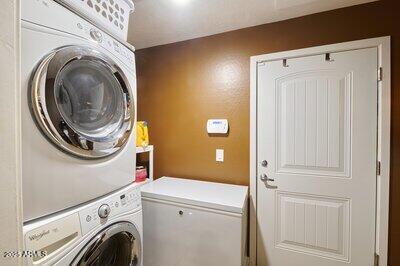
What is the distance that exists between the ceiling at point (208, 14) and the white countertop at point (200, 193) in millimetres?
A: 1445

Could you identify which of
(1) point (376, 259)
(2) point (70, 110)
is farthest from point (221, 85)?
(1) point (376, 259)

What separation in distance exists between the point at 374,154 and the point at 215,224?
1244 mm

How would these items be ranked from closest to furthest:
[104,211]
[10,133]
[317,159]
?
[10,133] → [104,211] → [317,159]

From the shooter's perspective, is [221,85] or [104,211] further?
[221,85]

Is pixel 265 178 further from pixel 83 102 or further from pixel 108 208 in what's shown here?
pixel 83 102

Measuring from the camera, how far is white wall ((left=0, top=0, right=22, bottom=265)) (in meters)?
0.40

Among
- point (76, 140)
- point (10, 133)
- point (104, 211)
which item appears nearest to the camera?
point (10, 133)

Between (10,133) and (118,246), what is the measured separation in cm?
94

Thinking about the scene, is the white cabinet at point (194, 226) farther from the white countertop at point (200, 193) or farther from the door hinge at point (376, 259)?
the door hinge at point (376, 259)

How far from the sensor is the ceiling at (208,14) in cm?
145

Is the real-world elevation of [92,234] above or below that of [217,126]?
below

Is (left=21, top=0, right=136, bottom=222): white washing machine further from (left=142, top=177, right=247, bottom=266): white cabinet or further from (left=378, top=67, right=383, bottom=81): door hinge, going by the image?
(left=378, top=67, right=383, bottom=81): door hinge

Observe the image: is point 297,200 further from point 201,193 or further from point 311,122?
point 201,193

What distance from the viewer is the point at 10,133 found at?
1.36 feet
